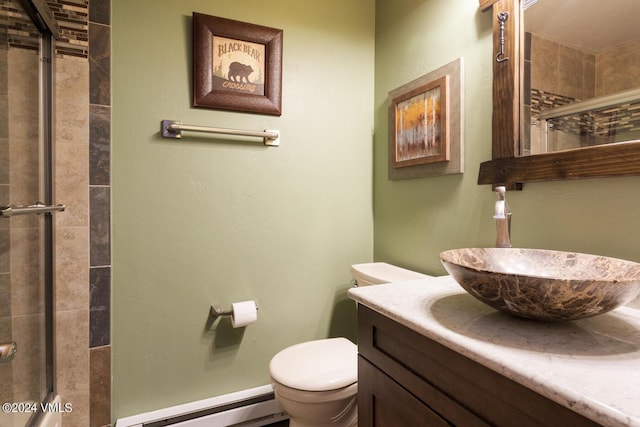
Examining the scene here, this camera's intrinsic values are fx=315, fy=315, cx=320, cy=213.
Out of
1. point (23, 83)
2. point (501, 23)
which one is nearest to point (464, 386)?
point (501, 23)

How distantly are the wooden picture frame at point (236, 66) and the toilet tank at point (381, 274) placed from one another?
36.4 inches

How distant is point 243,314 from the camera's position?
59.5 inches

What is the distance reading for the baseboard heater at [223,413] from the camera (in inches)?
56.0

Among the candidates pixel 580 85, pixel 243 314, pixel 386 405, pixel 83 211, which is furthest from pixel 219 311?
pixel 580 85

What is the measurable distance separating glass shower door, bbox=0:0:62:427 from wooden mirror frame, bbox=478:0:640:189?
161cm

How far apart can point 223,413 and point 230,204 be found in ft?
3.31

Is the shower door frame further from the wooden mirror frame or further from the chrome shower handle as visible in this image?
the wooden mirror frame

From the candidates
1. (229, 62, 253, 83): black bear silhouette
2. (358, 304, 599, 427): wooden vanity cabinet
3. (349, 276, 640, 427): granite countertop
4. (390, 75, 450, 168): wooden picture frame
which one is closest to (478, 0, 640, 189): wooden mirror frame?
(390, 75, 450, 168): wooden picture frame

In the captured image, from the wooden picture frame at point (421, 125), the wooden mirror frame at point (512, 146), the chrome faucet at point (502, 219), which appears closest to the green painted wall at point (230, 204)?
the wooden picture frame at point (421, 125)

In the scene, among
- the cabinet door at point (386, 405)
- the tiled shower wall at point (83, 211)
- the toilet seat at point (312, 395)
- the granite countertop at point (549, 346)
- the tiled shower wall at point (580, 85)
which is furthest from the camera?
the tiled shower wall at point (83, 211)

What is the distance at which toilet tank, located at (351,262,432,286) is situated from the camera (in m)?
1.45

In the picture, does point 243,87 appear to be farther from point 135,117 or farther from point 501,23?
point 501,23

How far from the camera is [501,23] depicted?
1.12 meters

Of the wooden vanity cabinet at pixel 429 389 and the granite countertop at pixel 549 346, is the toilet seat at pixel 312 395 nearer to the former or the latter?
the wooden vanity cabinet at pixel 429 389
